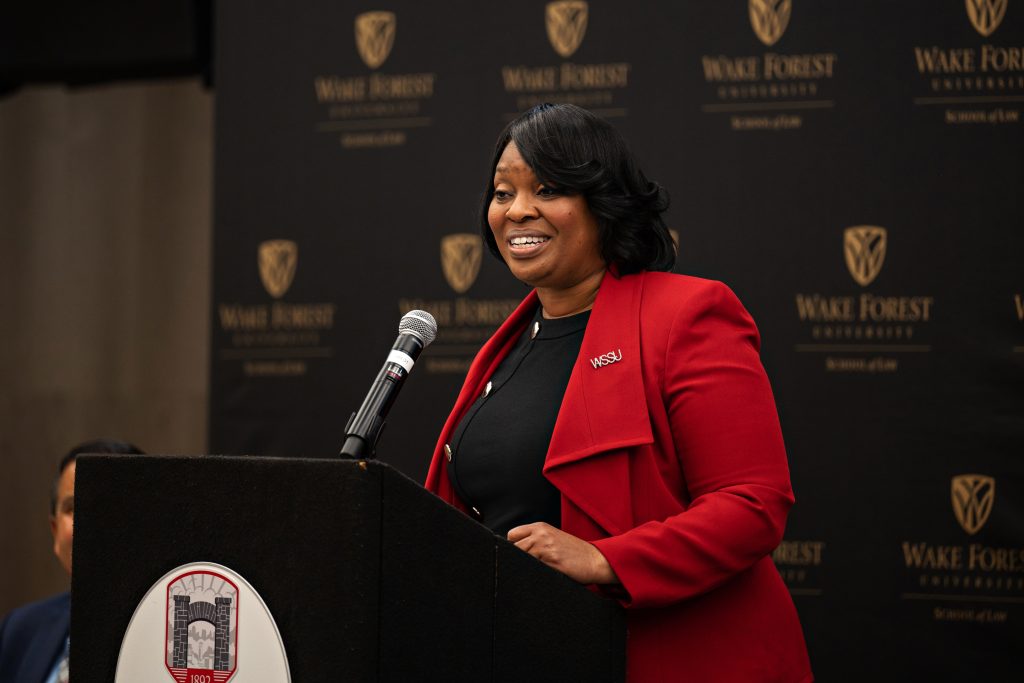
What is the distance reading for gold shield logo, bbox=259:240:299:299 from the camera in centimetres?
401

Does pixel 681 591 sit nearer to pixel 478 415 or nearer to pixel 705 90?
pixel 478 415

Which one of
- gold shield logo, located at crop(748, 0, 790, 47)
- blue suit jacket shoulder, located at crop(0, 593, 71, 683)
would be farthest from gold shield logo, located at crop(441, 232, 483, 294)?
blue suit jacket shoulder, located at crop(0, 593, 71, 683)

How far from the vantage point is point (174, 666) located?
1.41 meters

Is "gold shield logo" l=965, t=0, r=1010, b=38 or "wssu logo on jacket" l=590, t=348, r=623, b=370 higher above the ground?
"gold shield logo" l=965, t=0, r=1010, b=38

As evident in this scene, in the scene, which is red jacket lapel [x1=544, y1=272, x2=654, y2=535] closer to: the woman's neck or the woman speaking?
the woman speaking

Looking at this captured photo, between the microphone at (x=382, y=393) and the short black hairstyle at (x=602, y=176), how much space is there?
1.37 feet

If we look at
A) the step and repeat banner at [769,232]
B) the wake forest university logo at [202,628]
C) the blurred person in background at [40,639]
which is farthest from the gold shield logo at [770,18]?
the wake forest university logo at [202,628]

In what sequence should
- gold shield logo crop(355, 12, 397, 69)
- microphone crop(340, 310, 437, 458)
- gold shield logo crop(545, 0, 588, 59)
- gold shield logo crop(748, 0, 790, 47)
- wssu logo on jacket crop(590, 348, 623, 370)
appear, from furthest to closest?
gold shield logo crop(355, 12, 397, 69)
gold shield logo crop(545, 0, 588, 59)
gold shield logo crop(748, 0, 790, 47)
wssu logo on jacket crop(590, 348, 623, 370)
microphone crop(340, 310, 437, 458)

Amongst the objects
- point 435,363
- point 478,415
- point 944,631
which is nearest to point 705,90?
point 435,363

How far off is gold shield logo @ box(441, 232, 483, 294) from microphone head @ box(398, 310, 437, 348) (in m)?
2.06

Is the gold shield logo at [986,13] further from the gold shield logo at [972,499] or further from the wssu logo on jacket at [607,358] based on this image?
the wssu logo on jacket at [607,358]

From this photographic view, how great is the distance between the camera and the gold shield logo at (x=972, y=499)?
3.25 meters

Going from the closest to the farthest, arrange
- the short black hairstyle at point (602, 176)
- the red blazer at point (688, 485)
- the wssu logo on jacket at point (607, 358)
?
the red blazer at point (688, 485), the wssu logo on jacket at point (607, 358), the short black hairstyle at point (602, 176)

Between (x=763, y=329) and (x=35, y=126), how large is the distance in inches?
153
